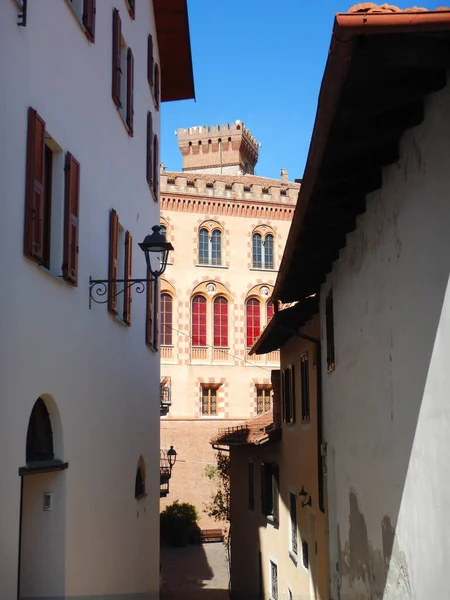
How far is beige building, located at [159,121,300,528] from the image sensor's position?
131ft

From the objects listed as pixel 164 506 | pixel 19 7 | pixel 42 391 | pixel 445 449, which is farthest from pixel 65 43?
pixel 164 506

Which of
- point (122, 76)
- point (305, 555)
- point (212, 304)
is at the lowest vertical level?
point (305, 555)

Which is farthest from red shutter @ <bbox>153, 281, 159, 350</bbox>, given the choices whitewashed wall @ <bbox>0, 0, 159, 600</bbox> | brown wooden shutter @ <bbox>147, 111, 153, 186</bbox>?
brown wooden shutter @ <bbox>147, 111, 153, 186</bbox>

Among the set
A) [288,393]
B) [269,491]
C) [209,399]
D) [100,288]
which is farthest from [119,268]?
[209,399]

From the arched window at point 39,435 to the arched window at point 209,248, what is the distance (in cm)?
3316

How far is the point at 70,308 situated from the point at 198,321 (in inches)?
1259

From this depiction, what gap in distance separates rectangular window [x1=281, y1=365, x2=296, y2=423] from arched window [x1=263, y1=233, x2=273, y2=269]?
24.2m

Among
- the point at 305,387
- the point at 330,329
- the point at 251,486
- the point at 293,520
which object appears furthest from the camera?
the point at 251,486

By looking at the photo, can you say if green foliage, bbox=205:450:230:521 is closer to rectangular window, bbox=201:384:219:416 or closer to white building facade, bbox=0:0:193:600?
rectangular window, bbox=201:384:219:416

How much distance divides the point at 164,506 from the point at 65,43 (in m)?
31.7

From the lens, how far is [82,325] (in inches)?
376

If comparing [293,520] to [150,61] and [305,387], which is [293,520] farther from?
[150,61]

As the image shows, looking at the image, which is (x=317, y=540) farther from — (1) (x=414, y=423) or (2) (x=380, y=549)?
(1) (x=414, y=423)

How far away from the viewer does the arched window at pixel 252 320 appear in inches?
1631
